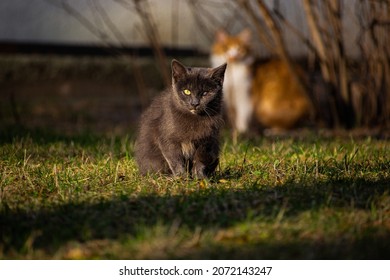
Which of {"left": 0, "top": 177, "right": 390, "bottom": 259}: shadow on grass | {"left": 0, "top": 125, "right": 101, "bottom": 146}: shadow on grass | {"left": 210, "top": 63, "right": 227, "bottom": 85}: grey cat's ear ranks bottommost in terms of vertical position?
{"left": 0, "top": 125, "right": 101, "bottom": 146}: shadow on grass

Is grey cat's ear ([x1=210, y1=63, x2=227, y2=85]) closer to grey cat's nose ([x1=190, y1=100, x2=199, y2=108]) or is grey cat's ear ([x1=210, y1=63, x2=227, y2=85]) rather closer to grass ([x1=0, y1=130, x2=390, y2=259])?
grey cat's nose ([x1=190, y1=100, x2=199, y2=108])

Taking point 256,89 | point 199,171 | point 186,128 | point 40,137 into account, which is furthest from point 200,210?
point 256,89

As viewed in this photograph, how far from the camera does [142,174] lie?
4246 millimetres

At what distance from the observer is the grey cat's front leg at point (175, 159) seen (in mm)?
4059

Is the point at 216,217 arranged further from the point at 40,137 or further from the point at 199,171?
the point at 40,137

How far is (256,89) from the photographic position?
9.16 meters

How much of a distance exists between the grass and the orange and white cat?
407 cm

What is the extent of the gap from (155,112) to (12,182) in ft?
3.99

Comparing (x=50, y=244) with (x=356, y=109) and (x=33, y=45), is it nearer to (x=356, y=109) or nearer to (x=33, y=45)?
(x=356, y=109)

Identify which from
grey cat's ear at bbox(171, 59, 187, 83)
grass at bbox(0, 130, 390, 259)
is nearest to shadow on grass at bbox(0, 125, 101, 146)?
grass at bbox(0, 130, 390, 259)

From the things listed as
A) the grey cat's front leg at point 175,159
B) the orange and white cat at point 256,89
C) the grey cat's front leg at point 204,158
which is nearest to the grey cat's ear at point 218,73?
the grey cat's front leg at point 204,158

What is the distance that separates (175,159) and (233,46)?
5.30m

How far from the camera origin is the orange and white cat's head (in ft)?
29.5

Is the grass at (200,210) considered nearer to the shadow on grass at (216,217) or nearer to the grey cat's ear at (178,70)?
the shadow on grass at (216,217)
